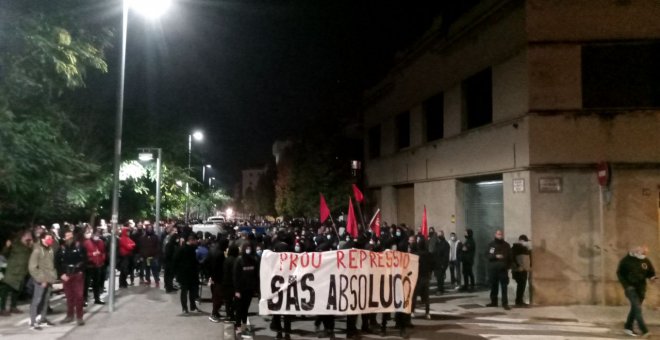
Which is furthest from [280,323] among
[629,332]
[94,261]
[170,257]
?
[629,332]

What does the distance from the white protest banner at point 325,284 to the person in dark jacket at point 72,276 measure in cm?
407

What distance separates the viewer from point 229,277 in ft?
39.2

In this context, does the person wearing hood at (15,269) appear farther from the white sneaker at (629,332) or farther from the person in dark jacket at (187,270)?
the white sneaker at (629,332)

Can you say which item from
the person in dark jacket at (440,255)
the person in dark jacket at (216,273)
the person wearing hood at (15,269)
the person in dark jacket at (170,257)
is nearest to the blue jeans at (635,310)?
the person in dark jacket at (440,255)

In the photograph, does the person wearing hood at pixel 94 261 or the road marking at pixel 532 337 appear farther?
the person wearing hood at pixel 94 261

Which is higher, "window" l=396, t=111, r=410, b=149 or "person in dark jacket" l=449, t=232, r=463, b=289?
"window" l=396, t=111, r=410, b=149

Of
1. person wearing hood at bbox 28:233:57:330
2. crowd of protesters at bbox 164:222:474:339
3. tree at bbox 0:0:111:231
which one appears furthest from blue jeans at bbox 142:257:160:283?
person wearing hood at bbox 28:233:57:330

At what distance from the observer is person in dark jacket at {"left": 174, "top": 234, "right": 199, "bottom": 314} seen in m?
13.7

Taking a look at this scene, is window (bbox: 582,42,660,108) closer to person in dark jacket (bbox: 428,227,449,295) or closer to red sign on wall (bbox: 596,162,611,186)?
red sign on wall (bbox: 596,162,611,186)

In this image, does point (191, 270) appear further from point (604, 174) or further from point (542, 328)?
point (604, 174)

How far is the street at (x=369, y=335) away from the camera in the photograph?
11555mm

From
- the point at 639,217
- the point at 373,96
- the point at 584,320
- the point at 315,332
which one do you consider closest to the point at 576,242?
the point at 639,217

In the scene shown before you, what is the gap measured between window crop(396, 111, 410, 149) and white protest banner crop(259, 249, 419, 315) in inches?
617

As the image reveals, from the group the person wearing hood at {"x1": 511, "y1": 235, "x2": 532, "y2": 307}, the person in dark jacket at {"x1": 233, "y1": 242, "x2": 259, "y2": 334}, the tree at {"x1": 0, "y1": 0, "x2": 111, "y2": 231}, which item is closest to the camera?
the person in dark jacket at {"x1": 233, "y1": 242, "x2": 259, "y2": 334}
